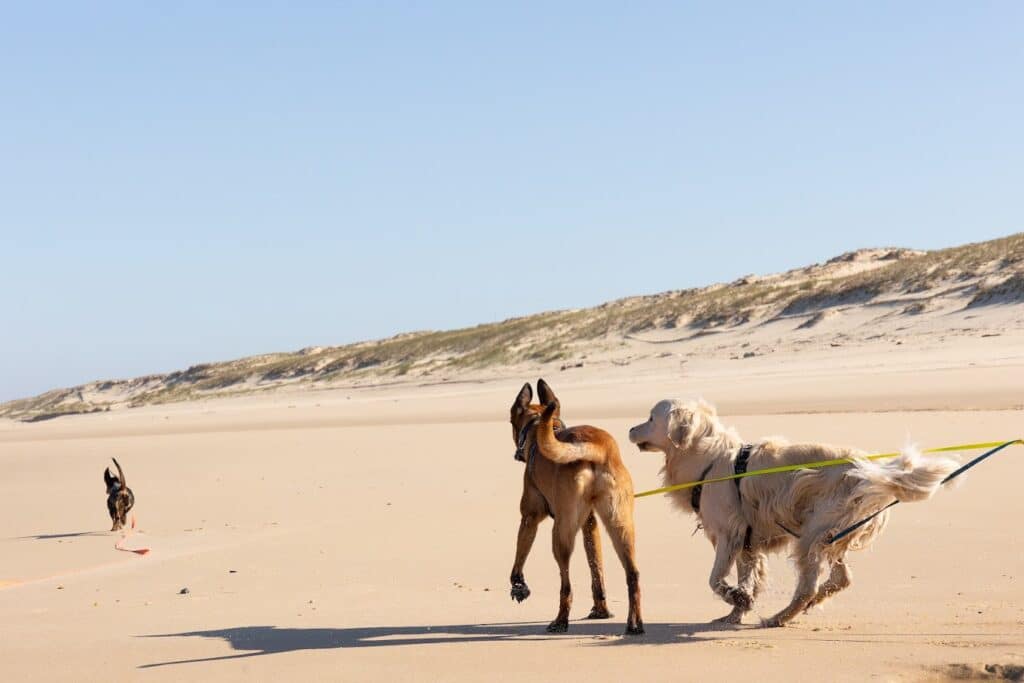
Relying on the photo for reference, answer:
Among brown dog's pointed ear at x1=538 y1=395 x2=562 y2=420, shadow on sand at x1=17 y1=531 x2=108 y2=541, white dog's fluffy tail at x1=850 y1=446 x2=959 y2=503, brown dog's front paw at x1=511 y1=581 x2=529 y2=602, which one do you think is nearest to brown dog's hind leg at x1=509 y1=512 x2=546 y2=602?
brown dog's front paw at x1=511 y1=581 x2=529 y2=602

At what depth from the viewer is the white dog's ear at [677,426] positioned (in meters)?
7.17

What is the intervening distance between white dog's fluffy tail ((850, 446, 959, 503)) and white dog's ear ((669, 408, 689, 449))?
1.32m

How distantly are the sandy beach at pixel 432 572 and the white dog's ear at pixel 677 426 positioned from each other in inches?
44.7

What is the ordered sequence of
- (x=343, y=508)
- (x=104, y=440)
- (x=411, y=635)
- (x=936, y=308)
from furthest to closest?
(x=936, y=308) → (x=104, y=440) → (x=343, y=508) → (x=411, y=635)

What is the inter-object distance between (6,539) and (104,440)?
12657 millimetres

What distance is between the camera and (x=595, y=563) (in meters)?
6.85

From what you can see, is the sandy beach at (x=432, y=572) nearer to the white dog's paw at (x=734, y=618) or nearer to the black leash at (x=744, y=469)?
the white dog's paw at (x=734, y=618)

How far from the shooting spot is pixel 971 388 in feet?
62.0

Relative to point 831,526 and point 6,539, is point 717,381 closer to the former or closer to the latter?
point 6,539

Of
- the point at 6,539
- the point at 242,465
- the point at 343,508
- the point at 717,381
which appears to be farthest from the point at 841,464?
the point at 717,381

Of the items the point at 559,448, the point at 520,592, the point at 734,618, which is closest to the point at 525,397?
the point at 559,448

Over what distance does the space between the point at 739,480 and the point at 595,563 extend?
1038mm

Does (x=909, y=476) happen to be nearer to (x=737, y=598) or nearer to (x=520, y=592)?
(x=737, y=598)

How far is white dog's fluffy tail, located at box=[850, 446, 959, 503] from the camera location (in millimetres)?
6043
